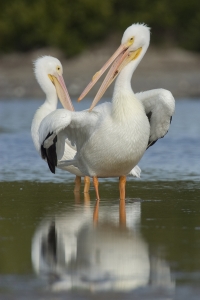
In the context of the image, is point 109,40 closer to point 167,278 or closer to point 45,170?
point 45,170

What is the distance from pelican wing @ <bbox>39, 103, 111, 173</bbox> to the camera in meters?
6.75

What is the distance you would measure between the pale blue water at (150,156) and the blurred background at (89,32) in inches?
492

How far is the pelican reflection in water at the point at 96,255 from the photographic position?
14.3ft

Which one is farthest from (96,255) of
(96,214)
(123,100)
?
(123,100)

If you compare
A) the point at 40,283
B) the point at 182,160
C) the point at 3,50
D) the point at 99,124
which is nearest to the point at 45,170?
the point at 182,160

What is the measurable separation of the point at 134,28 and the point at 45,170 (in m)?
2.76

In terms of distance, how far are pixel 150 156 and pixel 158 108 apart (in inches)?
139

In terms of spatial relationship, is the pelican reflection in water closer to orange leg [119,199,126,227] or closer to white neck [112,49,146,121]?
orange leg [119,199,126,227]

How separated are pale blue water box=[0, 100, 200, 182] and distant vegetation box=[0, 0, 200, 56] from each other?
14592mm

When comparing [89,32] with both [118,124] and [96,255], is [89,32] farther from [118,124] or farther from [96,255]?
[96,255]

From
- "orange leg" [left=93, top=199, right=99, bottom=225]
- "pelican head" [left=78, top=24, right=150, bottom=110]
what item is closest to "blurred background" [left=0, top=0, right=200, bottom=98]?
"pelican head" [left=78, top=24, right=150, bottom=110]

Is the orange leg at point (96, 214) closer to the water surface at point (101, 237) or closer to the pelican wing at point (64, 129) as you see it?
the water surface at point (101, 237)

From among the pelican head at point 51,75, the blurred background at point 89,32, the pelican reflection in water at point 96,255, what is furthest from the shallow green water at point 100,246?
the blurred background at point 89,32

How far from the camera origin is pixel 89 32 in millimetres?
32250
